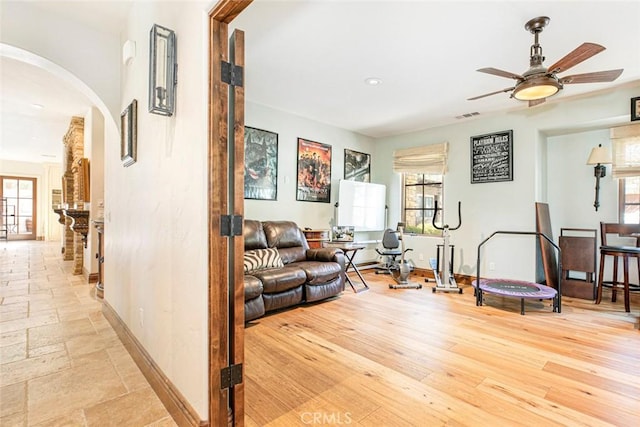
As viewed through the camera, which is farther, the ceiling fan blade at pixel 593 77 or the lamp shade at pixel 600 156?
the lamp shade at pixel 600 156

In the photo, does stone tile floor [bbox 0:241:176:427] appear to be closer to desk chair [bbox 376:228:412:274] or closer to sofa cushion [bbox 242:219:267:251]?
sofa cushion [bbox 242:219:267:251]

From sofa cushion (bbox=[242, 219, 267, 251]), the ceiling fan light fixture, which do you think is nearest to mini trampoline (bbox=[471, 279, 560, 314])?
the ceiling fan light fixture

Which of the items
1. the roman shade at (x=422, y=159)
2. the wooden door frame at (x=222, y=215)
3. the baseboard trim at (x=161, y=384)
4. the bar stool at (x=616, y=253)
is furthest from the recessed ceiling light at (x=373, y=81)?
the baseboard trim at (x=161, y=384)

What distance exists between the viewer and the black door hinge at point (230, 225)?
4.56ft

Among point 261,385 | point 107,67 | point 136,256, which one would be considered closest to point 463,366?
point 261,385

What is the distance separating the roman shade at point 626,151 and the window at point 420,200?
7.69 feet

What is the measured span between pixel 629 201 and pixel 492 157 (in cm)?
183

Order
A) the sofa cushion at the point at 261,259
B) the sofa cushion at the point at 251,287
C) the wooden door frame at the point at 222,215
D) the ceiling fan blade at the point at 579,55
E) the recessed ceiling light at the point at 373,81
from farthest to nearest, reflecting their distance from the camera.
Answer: the recessed ceiling light at the point at 373,81 < the sofa cushion at the point at 261,259 < the sofa cushion at the point at 251,287 < the ceiling fan blade at the point at 579,55 < the wooden door frame at the point at 222,215

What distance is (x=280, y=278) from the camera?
3.34m

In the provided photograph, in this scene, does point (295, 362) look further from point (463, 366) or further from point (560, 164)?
point (560, 164)

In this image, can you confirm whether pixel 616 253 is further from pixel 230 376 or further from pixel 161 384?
pixel 161 384

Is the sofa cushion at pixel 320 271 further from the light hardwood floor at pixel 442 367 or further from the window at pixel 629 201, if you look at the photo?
the window at pixel 629 201

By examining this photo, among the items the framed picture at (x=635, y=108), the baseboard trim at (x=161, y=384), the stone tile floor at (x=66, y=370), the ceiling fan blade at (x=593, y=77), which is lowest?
the stone tile floor at (x=66, y=370)

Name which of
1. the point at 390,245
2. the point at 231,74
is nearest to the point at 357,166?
the point at 390,245
